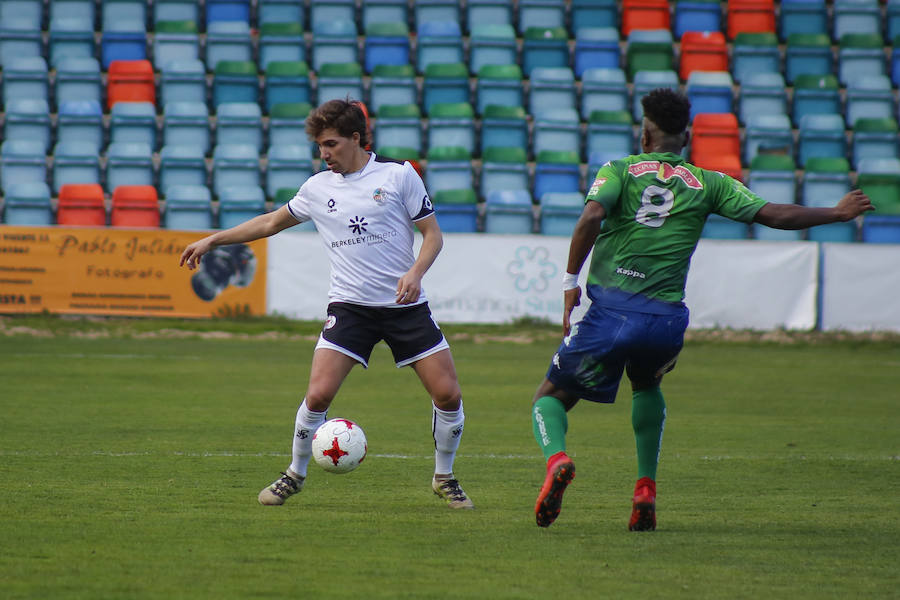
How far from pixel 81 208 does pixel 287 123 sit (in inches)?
163

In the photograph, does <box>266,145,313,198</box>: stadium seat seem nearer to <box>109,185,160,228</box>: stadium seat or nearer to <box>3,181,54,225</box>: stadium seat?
<box>109,185,160,228</box>: stadium seat

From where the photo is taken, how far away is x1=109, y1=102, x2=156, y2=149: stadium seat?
21.2m

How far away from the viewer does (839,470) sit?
771cm

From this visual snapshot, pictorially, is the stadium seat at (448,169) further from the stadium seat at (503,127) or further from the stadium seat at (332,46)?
the stadium seat at (332,46)

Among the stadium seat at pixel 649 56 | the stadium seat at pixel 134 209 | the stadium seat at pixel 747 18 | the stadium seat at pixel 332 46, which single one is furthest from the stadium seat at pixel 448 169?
the stadium seat at pixel 747 18

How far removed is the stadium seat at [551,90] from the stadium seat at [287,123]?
4378mm

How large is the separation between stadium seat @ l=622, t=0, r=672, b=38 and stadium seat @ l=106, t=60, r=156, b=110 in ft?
32.3

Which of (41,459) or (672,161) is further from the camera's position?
(41,459)

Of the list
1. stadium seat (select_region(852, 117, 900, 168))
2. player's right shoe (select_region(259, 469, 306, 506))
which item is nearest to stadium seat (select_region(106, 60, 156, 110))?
stadium seat (select_region(852, 117, 900, 168))

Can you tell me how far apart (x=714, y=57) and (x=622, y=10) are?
7.79ft

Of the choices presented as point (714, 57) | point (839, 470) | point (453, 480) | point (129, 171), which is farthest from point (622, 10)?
point (453, 480)

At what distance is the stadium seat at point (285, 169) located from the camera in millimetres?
20562

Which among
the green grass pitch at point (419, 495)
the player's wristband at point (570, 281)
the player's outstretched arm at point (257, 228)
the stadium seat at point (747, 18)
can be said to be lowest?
the green grass pitch at point (419, 495)

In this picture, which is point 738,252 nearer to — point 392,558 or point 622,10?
point 622,10
